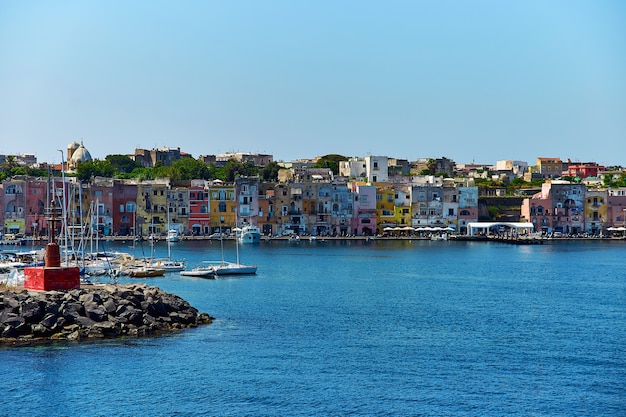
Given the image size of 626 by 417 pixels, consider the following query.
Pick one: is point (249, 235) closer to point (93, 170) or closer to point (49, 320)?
point (93, 170)

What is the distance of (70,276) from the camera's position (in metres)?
33.3

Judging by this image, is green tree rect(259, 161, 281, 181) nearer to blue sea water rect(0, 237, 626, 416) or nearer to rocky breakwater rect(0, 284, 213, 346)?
blue sea water rect(0, 237, 626, 416)

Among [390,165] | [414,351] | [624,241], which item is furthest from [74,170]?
[414,351]

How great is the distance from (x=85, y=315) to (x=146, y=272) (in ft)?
67.8

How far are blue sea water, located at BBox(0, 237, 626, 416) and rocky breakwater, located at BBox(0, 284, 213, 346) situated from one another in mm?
1022

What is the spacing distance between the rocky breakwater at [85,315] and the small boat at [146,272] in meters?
17.2

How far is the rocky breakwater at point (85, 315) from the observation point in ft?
97.1

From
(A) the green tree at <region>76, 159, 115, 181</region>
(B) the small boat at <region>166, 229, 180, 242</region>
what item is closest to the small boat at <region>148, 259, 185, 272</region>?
(B) the small boat at <region>166, 229, 180, 242</region>

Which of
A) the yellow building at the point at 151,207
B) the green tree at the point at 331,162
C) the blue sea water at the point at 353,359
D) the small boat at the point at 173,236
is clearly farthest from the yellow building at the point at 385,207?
the blue sea water at the point at 353,359

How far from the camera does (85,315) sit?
102 ft

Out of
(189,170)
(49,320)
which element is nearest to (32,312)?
(49,320)

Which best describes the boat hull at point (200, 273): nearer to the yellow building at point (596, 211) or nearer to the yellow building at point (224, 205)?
the yellow building at point (224, 205)

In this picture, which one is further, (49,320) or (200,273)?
(200,273)

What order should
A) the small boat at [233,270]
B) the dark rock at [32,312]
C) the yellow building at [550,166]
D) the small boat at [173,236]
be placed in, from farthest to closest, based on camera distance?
1. the yellow building at [550,166]
2. the small boat at [173,236]
3. the small boat at [233,270]
4. the dark rock at [32,312]
